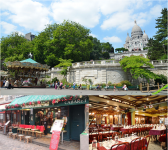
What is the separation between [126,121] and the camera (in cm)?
1480

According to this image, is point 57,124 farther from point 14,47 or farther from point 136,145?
point 14,47

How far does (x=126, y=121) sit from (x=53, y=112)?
8.82 metres

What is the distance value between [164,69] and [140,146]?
27408mm

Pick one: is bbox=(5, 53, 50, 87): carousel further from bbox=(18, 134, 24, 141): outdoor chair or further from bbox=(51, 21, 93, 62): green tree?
bbox=(18, 134, 24, 141): outdoor chair

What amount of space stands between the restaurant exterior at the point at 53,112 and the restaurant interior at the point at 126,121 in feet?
2.21

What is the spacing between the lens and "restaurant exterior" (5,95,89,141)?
7.00 metres

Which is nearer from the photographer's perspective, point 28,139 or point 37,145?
point 37,145

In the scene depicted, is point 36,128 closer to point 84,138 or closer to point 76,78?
point 84,138

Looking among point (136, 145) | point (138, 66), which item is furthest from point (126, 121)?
point (138, 66)

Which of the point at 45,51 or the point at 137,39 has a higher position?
the point at 137,39

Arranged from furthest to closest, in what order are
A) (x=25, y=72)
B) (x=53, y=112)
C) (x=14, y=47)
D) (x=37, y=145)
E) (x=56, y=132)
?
(x=14, y=47) → (x=25, y=72) → (x=53, y=112) → (x=37, y=145) → (x=56, y=132)

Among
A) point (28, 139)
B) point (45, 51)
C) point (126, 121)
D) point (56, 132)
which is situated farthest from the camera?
point (45, 51)

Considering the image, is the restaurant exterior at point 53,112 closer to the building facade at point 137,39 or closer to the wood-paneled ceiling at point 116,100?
the wood-paneled ceiling at point 116,100

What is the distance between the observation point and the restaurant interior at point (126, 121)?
Answer: 6500 millimetres
